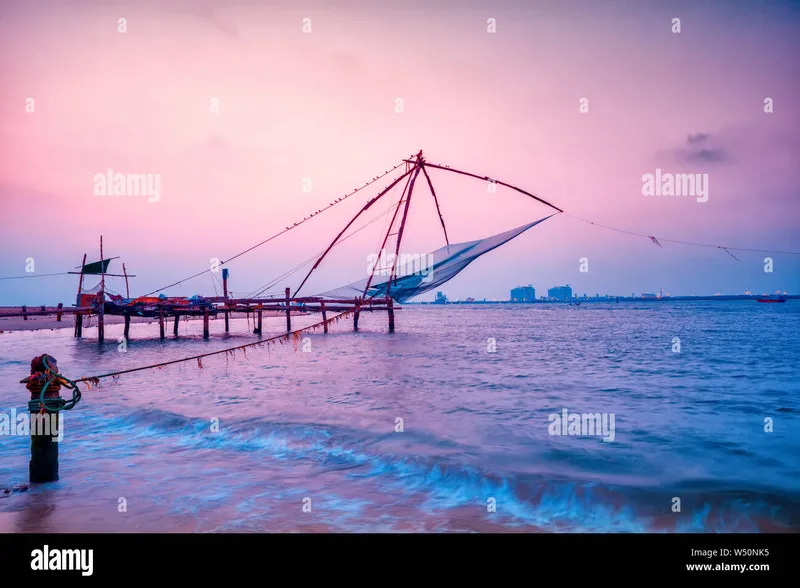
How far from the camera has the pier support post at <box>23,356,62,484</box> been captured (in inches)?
191

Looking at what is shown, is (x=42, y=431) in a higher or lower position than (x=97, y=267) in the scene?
lower

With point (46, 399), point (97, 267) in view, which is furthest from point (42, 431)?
point (97, 267)

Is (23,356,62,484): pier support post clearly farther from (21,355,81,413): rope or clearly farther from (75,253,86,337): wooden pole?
(75,253,86,337): wooden pole

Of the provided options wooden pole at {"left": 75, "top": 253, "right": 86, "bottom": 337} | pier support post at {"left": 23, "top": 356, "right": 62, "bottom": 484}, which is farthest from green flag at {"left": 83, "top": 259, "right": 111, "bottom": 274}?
pier support post at {"left": 23, "top": 356, "right": 62, "bottom": 484}

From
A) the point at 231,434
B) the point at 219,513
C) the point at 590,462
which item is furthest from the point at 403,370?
the point at 219,513

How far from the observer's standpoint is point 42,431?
5.08m

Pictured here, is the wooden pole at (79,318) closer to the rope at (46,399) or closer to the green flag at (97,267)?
the green flag at (97,267)

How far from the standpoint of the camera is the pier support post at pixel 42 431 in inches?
191

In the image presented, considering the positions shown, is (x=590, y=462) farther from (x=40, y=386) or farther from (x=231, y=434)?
(x=40, y=386)

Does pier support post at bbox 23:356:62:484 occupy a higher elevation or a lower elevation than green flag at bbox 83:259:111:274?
lower

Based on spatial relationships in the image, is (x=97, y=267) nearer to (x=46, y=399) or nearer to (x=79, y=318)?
(x=79, y=318)

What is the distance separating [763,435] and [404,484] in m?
6.85

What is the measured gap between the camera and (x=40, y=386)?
485 cm
